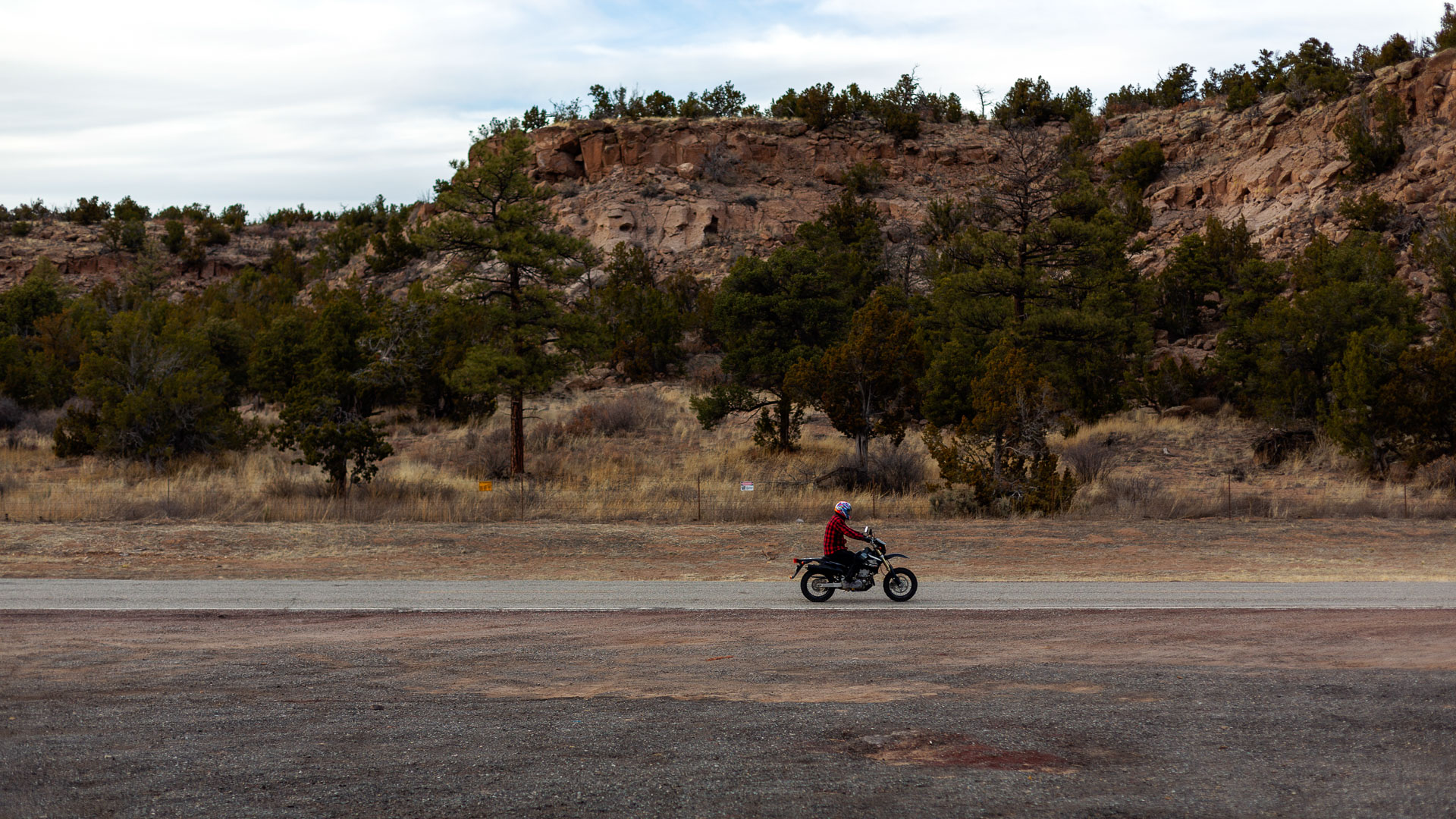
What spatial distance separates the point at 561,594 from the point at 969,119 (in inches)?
2669

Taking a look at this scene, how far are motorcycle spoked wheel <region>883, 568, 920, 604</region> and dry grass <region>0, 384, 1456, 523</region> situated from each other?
9.03 meters

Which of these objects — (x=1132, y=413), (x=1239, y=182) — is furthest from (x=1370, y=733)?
(x=1239, y=182)

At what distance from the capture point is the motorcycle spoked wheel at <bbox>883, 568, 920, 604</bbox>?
46.1 feet

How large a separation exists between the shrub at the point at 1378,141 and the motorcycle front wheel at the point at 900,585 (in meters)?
44.8

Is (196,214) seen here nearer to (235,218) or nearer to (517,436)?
(235,218)

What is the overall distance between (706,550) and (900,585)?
615 cm

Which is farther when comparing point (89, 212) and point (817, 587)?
point (89, 212)

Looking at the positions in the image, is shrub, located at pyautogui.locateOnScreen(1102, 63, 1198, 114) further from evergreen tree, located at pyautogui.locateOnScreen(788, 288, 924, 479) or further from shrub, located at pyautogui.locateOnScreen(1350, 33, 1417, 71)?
evergreen tree, located at pyautogui.locateOnScreen(788, 288, 924, 479)

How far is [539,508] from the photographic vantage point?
24094 mm

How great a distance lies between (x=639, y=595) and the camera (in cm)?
1454

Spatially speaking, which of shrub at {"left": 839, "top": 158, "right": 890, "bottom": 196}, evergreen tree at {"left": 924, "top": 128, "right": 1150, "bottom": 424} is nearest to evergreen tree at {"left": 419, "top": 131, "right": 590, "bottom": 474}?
evergreen tree at {"left": 924, "top": 128, "right": 1150, "bottom": 424}

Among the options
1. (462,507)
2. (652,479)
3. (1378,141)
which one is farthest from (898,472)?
(1378,141)

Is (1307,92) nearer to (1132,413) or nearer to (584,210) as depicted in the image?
(1132,413)

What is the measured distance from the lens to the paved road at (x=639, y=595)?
13.6 metres
